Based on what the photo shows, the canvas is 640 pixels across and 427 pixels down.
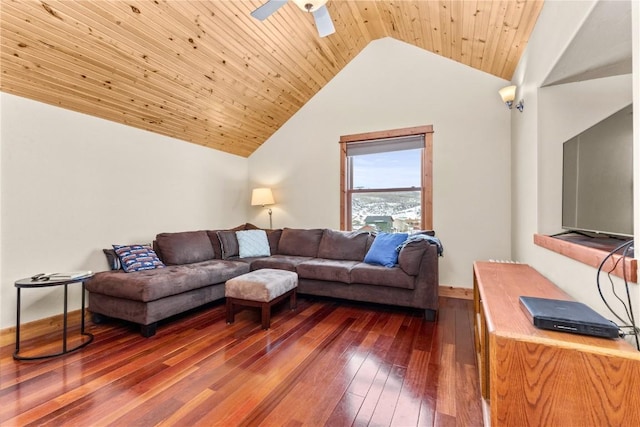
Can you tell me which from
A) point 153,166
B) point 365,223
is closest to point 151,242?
point 153,166

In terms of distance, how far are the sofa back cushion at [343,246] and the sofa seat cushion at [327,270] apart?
0.65 ft

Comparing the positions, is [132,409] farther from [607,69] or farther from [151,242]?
[607,69]

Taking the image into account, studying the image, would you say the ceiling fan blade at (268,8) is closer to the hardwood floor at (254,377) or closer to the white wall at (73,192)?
the white wall at (73,192)

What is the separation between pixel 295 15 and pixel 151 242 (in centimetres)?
312

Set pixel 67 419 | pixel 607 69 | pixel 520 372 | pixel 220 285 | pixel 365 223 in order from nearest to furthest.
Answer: pixel 520 372 < pixel 67 419 < pixel 607 69 < pixel 220 285 < pixel 365 223

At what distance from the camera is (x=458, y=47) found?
129 inches

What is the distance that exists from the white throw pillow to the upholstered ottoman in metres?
1.12

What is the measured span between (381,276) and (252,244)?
1966 mm

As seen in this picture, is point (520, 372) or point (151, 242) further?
point (151, 242)

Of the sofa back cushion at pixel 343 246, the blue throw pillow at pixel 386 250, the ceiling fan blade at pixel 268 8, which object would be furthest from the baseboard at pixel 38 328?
the ceiling fan blade at pixel 268 8

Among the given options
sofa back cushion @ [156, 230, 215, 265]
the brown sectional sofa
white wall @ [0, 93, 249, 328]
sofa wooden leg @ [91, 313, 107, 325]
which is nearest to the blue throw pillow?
the brown sectional sofa

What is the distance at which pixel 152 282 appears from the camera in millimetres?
2500

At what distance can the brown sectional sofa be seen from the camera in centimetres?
255

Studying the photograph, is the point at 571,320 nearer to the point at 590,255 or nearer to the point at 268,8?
the point at 590,255
